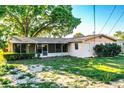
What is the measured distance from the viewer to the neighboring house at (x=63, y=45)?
34.2 feet

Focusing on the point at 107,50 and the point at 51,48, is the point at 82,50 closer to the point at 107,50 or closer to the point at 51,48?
the point at 107,50

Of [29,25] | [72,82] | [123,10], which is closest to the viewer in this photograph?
[72,82]

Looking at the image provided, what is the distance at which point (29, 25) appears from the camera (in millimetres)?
10289

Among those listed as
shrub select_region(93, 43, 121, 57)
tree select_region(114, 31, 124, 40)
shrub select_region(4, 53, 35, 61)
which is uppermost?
tree select_region(114, 31, 124, 40)

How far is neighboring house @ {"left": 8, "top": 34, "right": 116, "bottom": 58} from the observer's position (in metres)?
10.4

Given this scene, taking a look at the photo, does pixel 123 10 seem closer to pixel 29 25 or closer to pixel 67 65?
pixel 67 65

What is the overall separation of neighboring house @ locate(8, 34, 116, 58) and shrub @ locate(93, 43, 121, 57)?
0.20 m

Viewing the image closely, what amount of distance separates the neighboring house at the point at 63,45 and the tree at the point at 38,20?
344mm

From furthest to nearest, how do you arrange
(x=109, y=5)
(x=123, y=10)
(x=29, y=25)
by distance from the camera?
(x=29, y=25) → (x=123, y=10) → (x=109, y=5)

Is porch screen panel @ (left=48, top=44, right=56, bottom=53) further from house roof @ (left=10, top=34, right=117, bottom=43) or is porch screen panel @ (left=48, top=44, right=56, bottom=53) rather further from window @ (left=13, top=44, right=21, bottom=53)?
window @ (left=13, top=44, right=21, bottom=53)

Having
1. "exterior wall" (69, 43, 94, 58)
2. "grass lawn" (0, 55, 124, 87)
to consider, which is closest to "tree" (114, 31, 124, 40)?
"grass lawn" (0, 55, 124, 87)

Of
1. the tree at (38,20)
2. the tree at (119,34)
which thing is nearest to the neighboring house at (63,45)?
the tree at (38,20)
